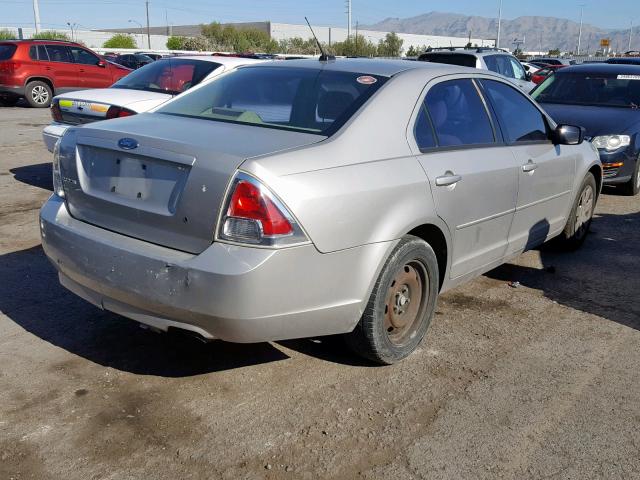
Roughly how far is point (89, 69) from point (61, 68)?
0.74 meters

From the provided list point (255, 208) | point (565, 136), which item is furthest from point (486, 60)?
point (255, 208)

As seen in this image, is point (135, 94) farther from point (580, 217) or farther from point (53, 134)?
point (580, 217)

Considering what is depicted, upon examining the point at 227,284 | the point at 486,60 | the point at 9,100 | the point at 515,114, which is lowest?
the point at 9,100

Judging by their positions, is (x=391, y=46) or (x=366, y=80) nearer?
(x=366, y=80)

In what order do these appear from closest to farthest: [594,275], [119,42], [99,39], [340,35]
→ [594,275]
[119,42]
[99,39]
[340,35]

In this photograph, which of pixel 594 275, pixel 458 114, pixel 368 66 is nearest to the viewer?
pixel 368 66

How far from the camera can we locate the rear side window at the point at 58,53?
18.5 metres

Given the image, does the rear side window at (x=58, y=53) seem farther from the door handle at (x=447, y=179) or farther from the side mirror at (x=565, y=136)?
the door handle at (x=447, y=179)

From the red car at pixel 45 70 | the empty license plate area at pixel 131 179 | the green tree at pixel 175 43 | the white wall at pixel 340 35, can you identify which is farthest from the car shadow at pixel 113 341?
the white wall at pixel 340 35

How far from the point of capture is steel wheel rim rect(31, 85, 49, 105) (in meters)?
18.5

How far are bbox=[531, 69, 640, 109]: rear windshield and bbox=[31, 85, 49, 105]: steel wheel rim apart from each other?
45.2 feet

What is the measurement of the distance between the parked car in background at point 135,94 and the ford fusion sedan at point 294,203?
3349 millimetres

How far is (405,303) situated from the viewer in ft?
13.0

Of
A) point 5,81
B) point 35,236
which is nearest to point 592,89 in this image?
point 35,236
